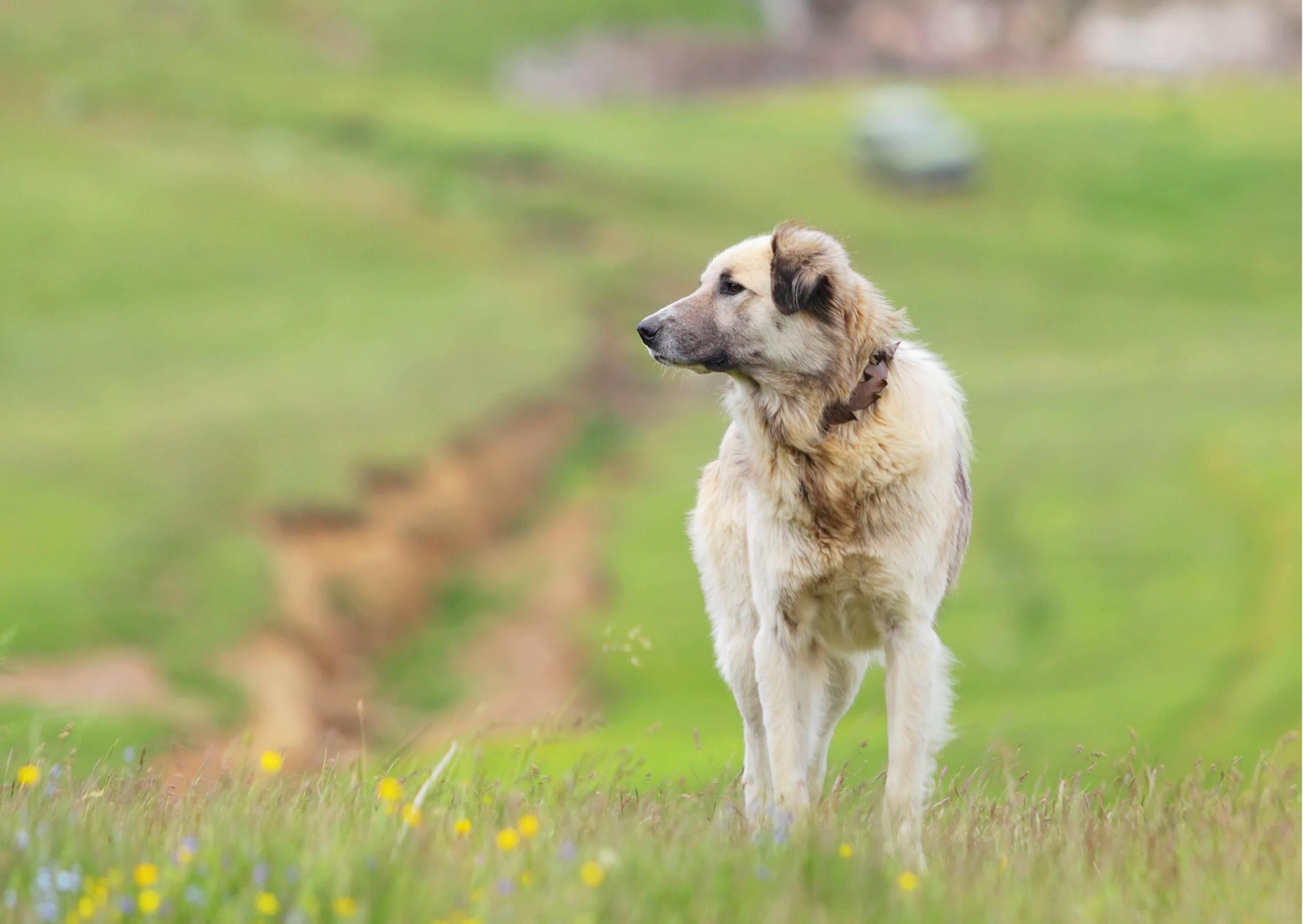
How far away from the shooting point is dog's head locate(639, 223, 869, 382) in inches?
309

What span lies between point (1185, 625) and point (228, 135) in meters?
53.4

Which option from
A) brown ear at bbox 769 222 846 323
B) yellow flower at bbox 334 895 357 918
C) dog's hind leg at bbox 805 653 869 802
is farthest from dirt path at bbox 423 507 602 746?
yellow flower at bbox 334 895 357 918

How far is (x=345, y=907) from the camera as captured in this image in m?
4.63

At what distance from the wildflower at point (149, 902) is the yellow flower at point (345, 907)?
0.58 metres

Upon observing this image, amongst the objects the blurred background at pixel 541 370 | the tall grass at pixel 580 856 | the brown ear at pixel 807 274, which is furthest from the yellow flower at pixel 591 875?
the brown ear at pixel 807 274

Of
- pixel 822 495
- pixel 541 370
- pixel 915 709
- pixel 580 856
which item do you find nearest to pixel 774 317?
pixel 822 495

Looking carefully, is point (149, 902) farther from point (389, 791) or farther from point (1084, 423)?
point (1084, 423)

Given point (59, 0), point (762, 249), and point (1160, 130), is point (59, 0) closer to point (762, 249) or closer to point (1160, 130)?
point (1160, 130)

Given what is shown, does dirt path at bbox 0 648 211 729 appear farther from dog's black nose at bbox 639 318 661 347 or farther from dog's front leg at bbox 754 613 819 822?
dog's front leg at bbox 754 613 819 822

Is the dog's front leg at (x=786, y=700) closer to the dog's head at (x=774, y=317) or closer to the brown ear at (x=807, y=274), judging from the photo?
the dog's head at (x=774, y=317)

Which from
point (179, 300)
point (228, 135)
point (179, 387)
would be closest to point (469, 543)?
point (179, 387)

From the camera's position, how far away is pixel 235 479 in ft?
97.3

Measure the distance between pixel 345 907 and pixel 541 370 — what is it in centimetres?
3652

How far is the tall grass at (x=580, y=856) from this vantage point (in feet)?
15.8
